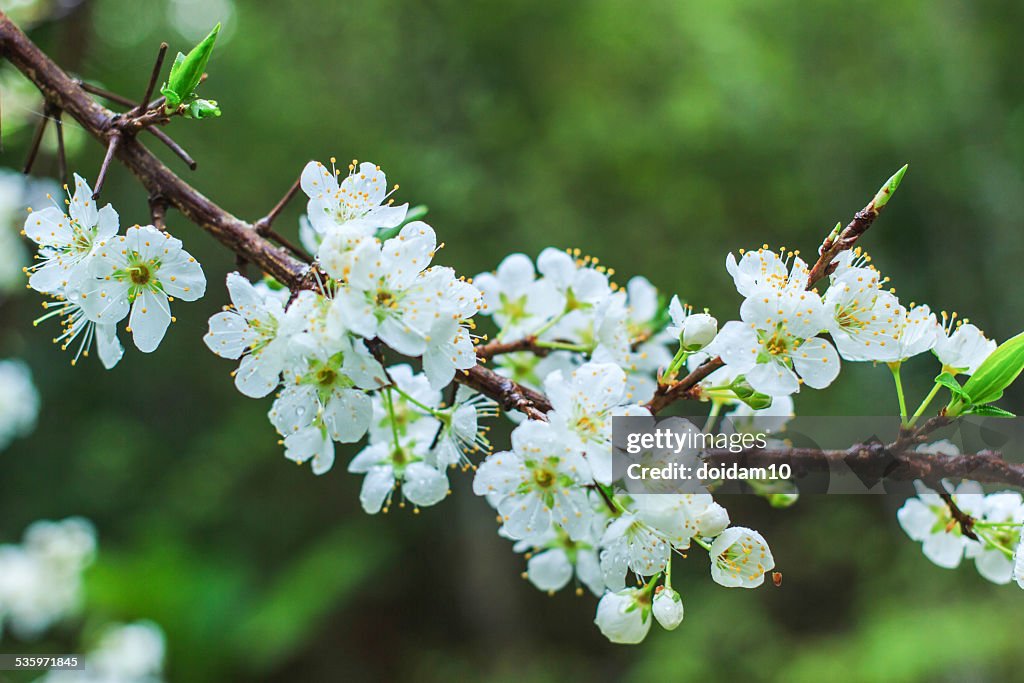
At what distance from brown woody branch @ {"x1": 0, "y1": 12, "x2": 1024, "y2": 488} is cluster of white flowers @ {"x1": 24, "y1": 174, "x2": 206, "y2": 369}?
1.8 inches

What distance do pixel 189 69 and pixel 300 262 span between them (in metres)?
0.19

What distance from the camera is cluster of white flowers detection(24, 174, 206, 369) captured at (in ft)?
2.04

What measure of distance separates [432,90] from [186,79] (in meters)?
3.70

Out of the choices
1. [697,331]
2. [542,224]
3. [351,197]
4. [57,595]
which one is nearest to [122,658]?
[57,595]

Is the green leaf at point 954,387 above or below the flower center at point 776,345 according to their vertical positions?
below

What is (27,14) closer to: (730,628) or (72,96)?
(72,96)

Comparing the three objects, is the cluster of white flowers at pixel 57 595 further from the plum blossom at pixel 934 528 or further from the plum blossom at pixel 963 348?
the plum blossom at pixel 963 348

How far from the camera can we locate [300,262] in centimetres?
67

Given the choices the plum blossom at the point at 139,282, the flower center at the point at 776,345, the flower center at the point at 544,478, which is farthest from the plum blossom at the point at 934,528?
the plum blossom at the point at 139,282

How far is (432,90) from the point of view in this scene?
417 centimetres

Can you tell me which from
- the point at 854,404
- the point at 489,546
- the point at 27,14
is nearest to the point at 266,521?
the point at 489,546

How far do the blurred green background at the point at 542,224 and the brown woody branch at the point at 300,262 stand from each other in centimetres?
293

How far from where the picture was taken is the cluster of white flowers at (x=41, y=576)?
83.8 inches

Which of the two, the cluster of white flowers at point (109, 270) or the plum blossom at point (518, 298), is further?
the plum blossom at point (518, 298)
